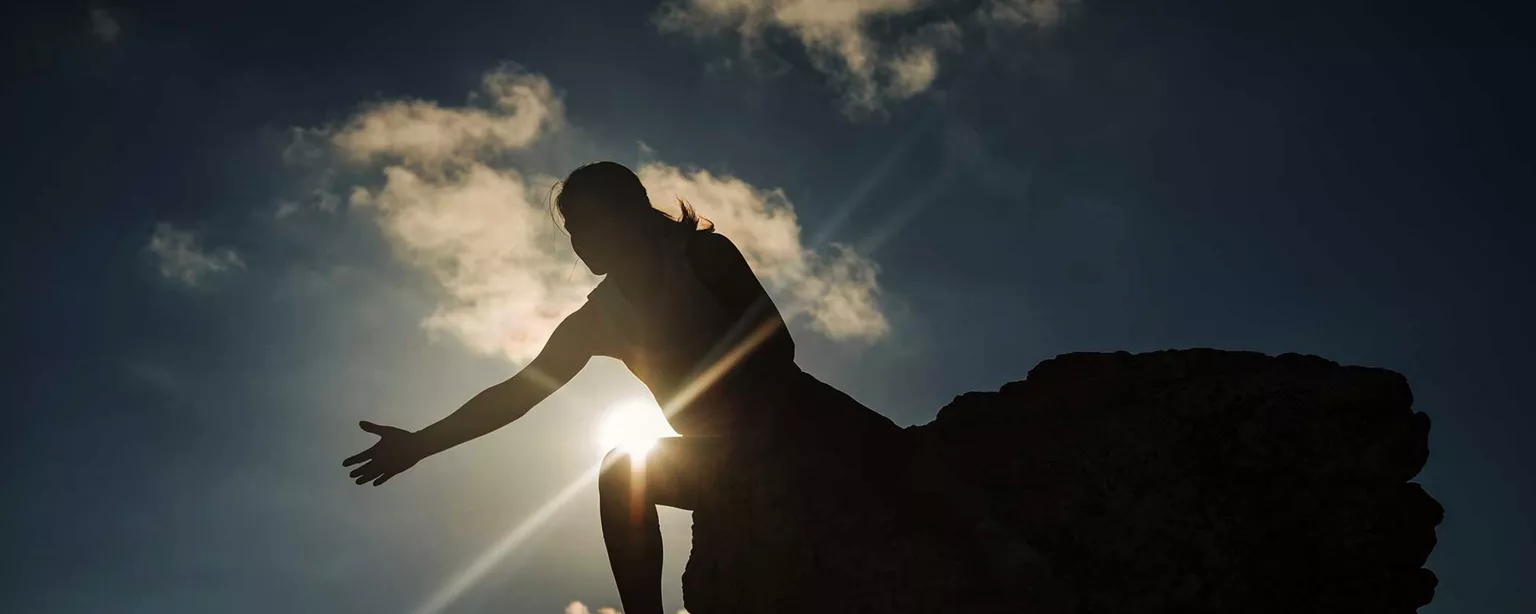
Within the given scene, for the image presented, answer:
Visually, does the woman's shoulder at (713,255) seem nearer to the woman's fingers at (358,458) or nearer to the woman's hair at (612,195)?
the woman's hair at (612,195)

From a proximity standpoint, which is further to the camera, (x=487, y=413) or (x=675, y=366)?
(x=487, y=413)

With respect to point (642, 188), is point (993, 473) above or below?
below

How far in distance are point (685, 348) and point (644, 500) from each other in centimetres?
79

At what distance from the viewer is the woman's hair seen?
16.9ft

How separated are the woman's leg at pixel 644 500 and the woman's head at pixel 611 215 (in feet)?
→ 3.67

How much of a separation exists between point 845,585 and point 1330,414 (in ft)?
8.18

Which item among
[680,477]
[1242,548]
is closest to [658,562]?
[680,477]

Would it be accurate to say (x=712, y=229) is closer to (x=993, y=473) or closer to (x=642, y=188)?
(x=642, y=188)

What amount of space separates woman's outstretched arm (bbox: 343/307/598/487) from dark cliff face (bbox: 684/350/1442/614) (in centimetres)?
142

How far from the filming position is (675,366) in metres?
4.99

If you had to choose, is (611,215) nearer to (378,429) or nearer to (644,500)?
(644,500)

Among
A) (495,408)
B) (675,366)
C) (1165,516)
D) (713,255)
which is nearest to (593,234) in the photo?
(713,255)

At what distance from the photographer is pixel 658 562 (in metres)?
4.91

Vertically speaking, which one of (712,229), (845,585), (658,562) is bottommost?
(845,585)
